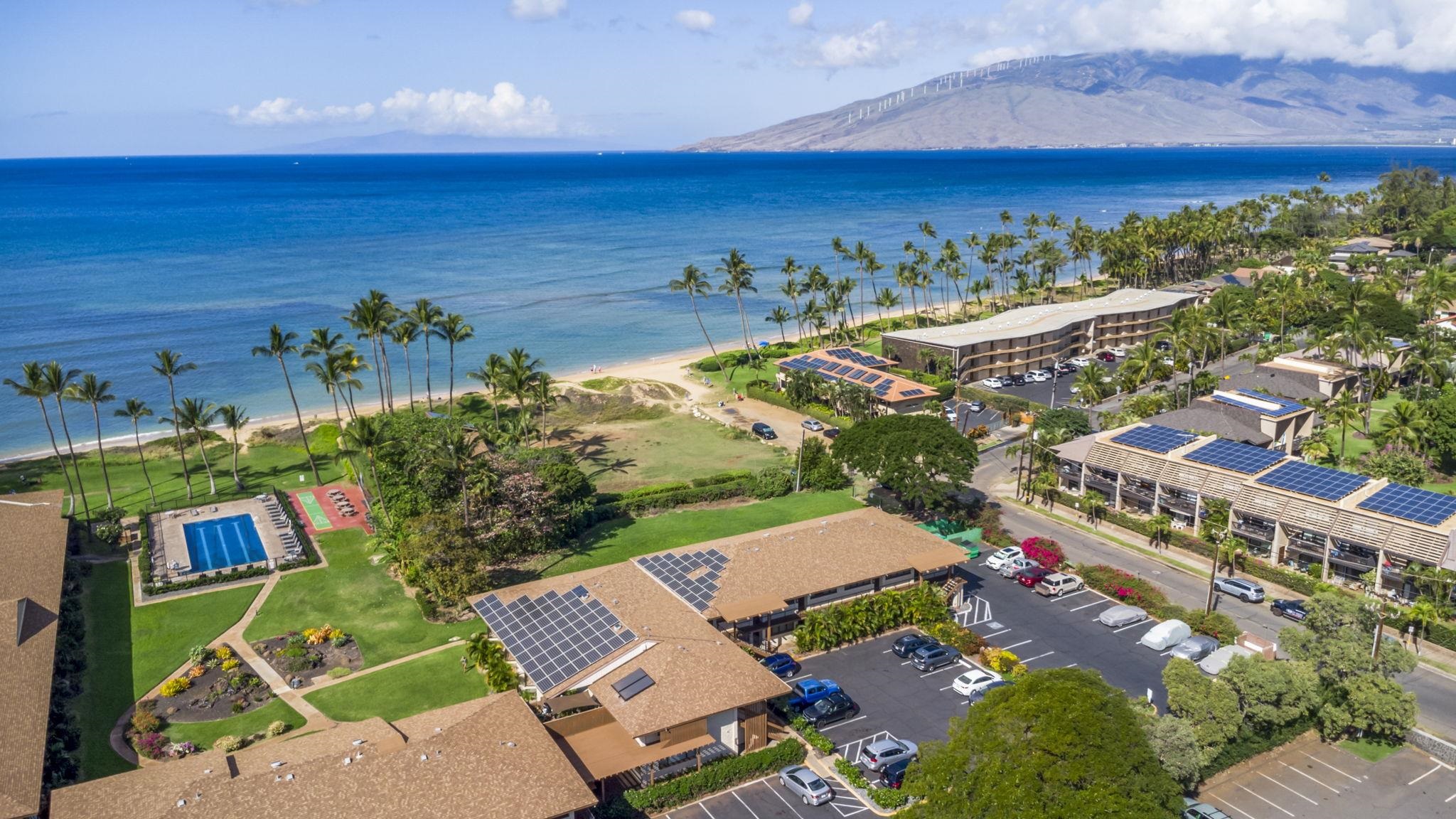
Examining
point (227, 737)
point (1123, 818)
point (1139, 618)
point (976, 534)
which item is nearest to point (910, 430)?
point (976, 534)

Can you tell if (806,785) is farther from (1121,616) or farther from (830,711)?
(1121,616)

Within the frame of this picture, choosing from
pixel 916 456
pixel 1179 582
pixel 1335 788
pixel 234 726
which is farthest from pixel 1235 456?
pixel 234 726

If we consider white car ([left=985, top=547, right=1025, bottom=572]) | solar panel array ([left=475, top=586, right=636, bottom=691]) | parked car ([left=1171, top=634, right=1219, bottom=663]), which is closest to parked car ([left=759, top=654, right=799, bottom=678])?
solar panel array ([left=475, top=586, right=636, bottom=691])

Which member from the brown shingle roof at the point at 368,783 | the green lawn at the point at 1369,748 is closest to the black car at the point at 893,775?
the brown shingle roof at the point at 368,783

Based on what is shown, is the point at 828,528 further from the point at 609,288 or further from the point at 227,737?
the point at 609,288

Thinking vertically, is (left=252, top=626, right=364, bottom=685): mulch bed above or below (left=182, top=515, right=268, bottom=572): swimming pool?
below

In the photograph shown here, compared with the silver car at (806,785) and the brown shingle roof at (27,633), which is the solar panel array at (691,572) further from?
the brown shingle roof at (27,633)

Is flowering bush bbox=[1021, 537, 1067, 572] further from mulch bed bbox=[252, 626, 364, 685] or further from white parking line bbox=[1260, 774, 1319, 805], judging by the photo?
mulch bed bbox=[252, 626, 364, 685]
